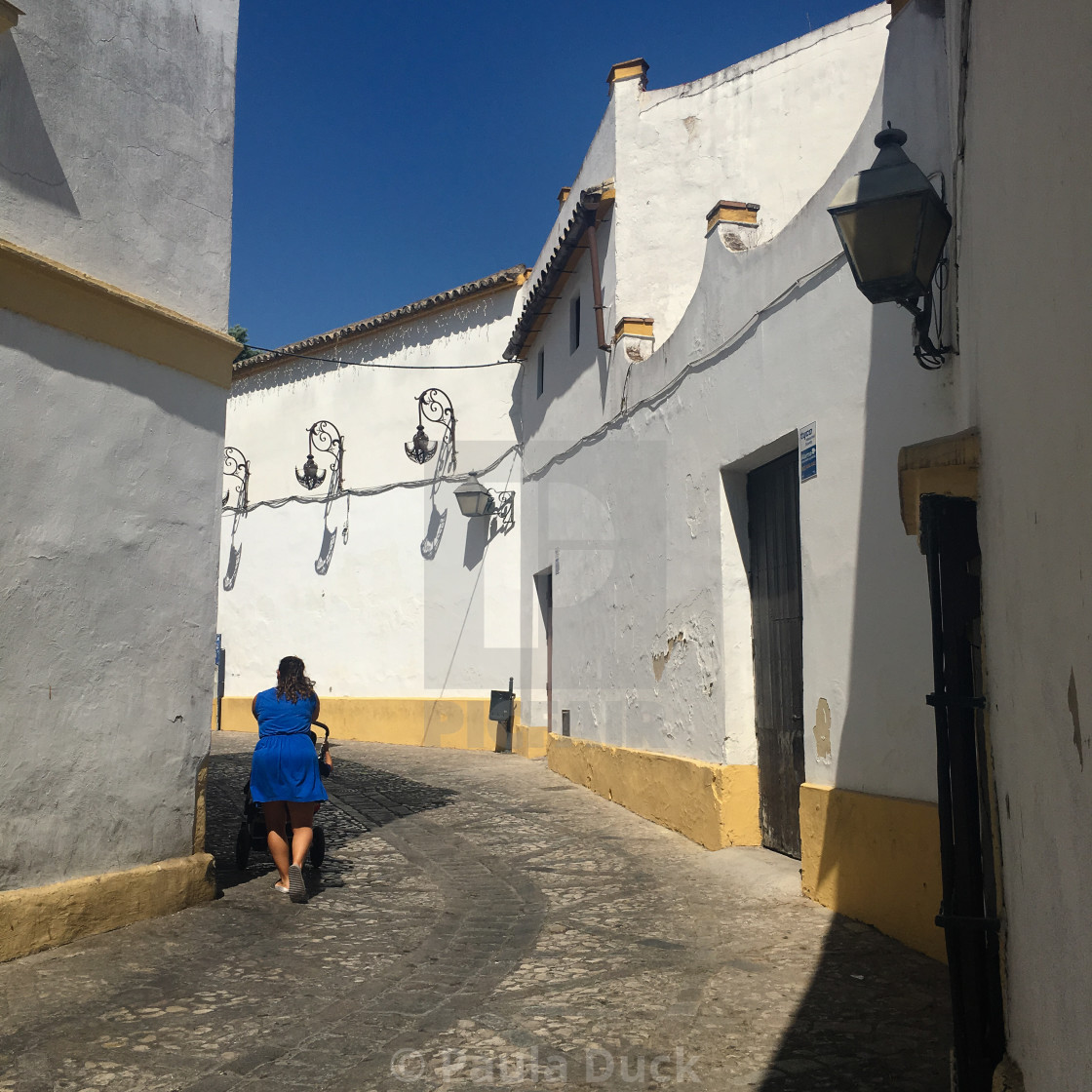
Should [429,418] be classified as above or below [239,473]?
above

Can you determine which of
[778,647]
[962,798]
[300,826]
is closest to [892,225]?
[962,798]

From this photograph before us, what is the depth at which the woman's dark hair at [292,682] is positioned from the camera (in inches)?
244

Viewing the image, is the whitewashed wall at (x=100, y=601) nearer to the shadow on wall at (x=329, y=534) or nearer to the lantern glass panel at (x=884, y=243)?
the lantern glass panel at (x=884, y=243)

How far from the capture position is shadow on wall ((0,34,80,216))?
4.86 metres

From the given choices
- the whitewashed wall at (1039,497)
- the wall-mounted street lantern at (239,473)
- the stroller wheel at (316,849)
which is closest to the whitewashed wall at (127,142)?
the stroller wheel at (316,849)

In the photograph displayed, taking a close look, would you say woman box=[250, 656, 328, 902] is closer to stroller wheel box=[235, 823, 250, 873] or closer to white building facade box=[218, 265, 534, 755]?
stroller wheel box=[235, 823, 250, 873]

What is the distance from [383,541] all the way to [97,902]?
426 inches

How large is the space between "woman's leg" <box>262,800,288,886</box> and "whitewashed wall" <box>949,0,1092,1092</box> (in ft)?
13.6

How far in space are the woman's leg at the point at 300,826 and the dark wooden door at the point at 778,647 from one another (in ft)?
9.48

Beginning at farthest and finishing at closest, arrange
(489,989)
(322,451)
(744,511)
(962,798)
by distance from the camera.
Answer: (322,451) < (744,511) < (489,989) < (962,798)

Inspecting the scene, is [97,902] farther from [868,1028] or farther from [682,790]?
[682,790]

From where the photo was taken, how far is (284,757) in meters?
6.04

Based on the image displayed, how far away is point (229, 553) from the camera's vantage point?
18.1 m

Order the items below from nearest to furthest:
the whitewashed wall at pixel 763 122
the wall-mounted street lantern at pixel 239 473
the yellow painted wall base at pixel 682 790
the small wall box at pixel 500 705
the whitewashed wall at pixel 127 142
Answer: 1. the whitewashed wall at pixel 127 142
2. the yellow painted wall base at pixel 682 790
3. the whitewashed wall at pixel 763 122
4. the small wall box at pixel 500 705
5. the wall-mounted street lantern at pixel 239 473
